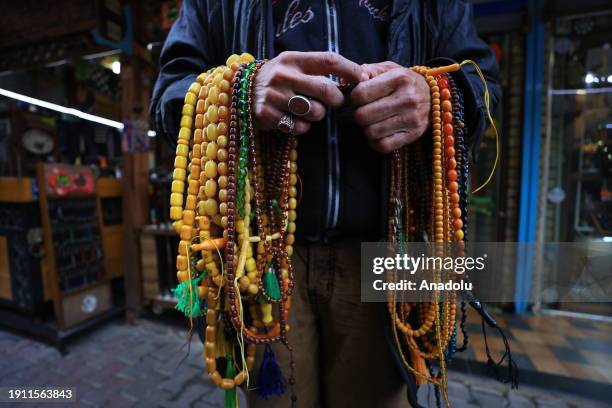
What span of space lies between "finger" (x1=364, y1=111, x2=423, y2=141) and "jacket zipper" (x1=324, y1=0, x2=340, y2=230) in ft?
0.48

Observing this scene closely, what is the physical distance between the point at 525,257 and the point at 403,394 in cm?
187

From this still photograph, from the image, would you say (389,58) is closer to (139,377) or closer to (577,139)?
(139,377)

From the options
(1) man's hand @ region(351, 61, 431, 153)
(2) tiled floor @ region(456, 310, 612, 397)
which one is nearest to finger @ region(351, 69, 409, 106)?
(1) man's hand @ region(351, 61, 431, 153)

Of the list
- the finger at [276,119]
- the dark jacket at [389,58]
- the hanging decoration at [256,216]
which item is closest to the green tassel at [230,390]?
the hanging decoration at [256,216]

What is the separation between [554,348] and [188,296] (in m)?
2.47

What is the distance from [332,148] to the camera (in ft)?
2.52

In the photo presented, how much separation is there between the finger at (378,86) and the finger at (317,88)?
38mm

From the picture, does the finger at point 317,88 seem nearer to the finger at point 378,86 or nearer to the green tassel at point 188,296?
the finger at point 378,86

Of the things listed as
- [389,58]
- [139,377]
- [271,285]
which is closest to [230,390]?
[271,285]

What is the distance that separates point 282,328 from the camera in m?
0.73

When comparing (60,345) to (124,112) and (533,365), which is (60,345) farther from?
(533,365)

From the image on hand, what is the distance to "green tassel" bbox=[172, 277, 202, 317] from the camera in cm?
66

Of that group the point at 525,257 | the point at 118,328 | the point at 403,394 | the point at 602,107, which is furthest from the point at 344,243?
the point at 602,107

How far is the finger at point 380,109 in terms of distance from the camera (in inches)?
23.9
